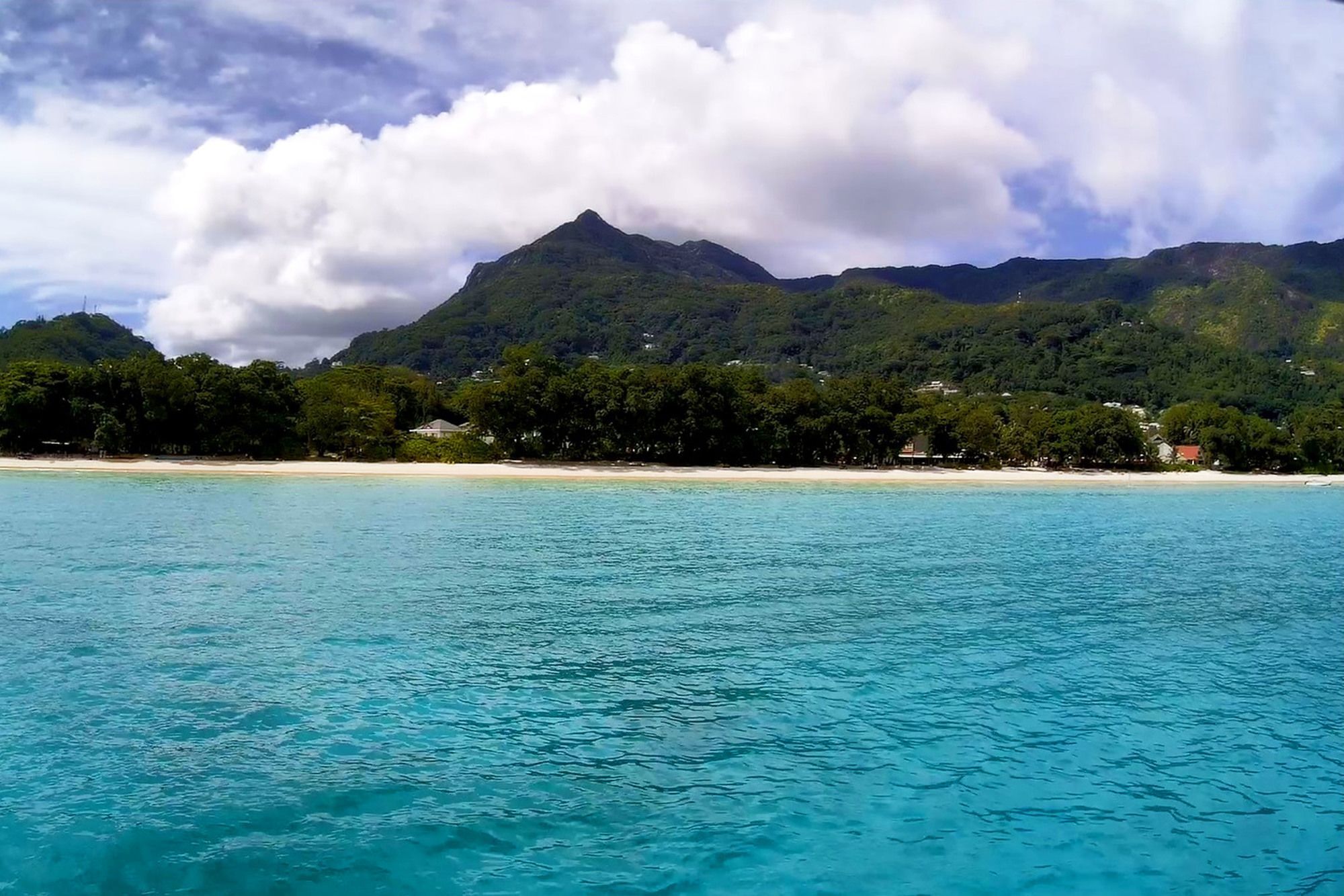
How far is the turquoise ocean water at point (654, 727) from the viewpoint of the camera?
6.73 meters

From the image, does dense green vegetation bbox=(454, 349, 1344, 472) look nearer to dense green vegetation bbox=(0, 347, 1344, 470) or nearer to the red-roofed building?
dense green vegetation bbox=(0, 347, 1344, 470)

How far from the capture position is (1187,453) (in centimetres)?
9356

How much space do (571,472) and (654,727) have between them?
5032cm

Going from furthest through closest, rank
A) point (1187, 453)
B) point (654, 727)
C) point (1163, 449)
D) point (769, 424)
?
point (1163, 449)
point (1187, 453)
point (769, 424)
point (654, 727)

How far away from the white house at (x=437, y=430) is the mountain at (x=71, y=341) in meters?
45.3

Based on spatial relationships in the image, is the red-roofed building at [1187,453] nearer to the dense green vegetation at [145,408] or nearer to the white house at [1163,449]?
the white house at [1163,449]

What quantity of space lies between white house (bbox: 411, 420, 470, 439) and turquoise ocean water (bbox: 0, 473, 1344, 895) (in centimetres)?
4798

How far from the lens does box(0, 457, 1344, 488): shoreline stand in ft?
178

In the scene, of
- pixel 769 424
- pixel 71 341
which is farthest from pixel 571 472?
pixel 71 341

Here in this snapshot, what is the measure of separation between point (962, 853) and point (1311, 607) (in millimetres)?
15347

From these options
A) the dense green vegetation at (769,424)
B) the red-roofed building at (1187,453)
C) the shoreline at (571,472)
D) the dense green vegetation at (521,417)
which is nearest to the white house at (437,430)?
the dense green vegetation at (521,417)

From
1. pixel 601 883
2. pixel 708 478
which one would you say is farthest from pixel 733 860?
pixel 708 478

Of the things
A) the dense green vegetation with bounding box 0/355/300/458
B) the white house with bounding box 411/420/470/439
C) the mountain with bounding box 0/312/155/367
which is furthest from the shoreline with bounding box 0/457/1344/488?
the mountain with bounding box 0/312/155/367

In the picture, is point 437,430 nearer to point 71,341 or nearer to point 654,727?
point 654,727
